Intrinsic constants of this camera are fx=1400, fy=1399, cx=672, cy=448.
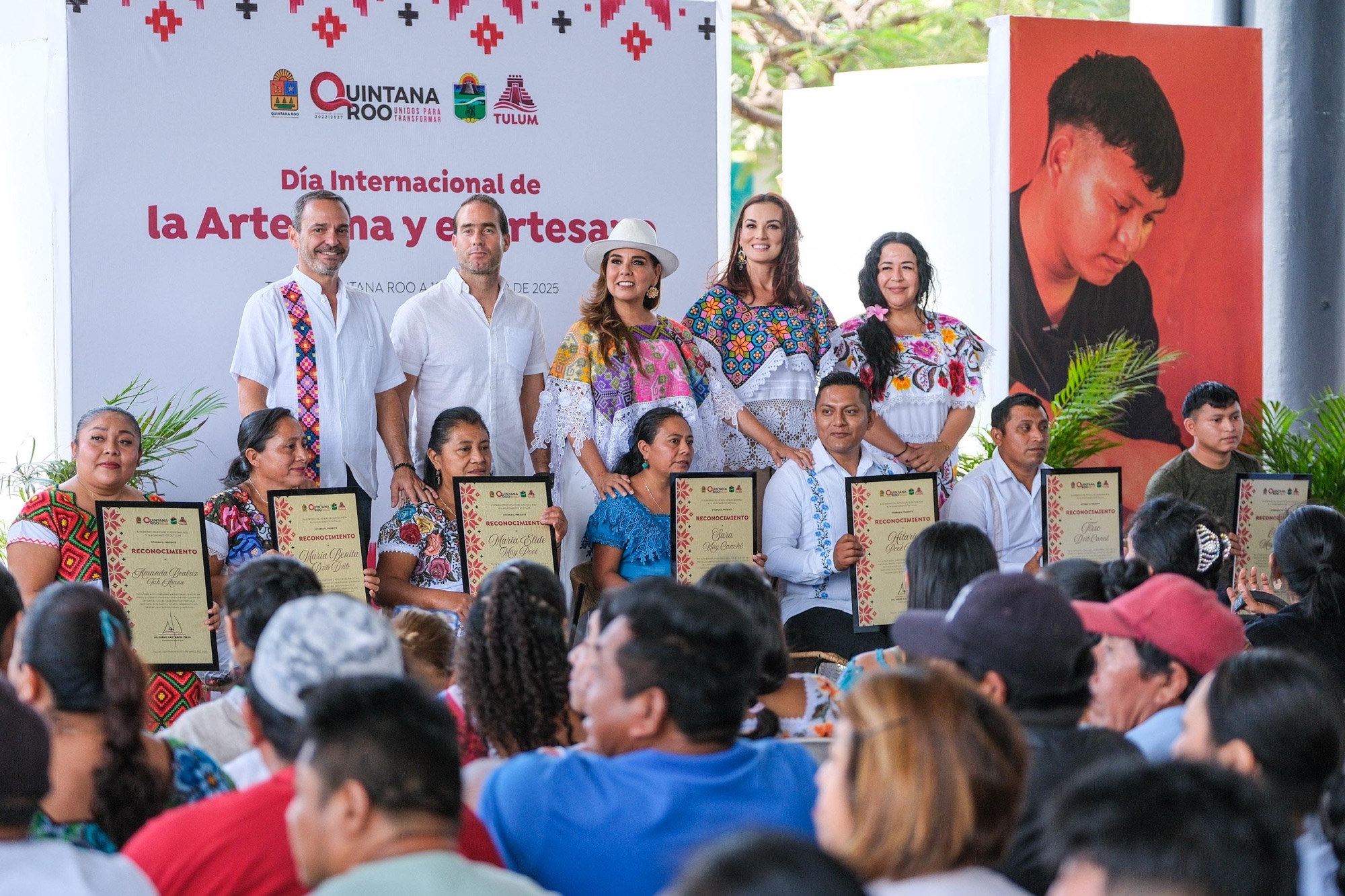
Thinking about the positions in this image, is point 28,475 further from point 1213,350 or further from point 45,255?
point 1213,350

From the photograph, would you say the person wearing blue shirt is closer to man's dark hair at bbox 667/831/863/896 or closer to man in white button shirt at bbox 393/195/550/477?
man's dark hair at bbox 667/831/863/896

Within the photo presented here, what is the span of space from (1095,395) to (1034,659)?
5.15 metres

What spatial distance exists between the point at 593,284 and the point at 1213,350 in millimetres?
3960

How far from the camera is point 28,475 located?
20.0 ft

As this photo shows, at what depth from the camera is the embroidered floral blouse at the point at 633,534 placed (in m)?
5.39

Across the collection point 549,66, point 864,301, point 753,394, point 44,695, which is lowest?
point 44,695

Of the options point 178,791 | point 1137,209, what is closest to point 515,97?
point 1137,209

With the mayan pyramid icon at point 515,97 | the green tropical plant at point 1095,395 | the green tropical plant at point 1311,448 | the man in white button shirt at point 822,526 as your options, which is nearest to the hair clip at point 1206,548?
the man in white button shirt at point 822,526

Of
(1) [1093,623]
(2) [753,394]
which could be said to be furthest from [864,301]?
(1) [1093,623]

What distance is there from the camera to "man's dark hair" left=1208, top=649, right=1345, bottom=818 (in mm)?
2156

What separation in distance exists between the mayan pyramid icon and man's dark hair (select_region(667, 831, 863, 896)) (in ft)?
19.6

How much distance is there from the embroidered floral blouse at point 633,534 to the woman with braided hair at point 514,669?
7.94 ft

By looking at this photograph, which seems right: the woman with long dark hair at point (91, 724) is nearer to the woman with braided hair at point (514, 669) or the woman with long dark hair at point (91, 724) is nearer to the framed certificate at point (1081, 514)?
the woman with braided hair at point (514, 669)

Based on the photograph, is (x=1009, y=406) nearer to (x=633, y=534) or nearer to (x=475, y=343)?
(x=633, y=534)
